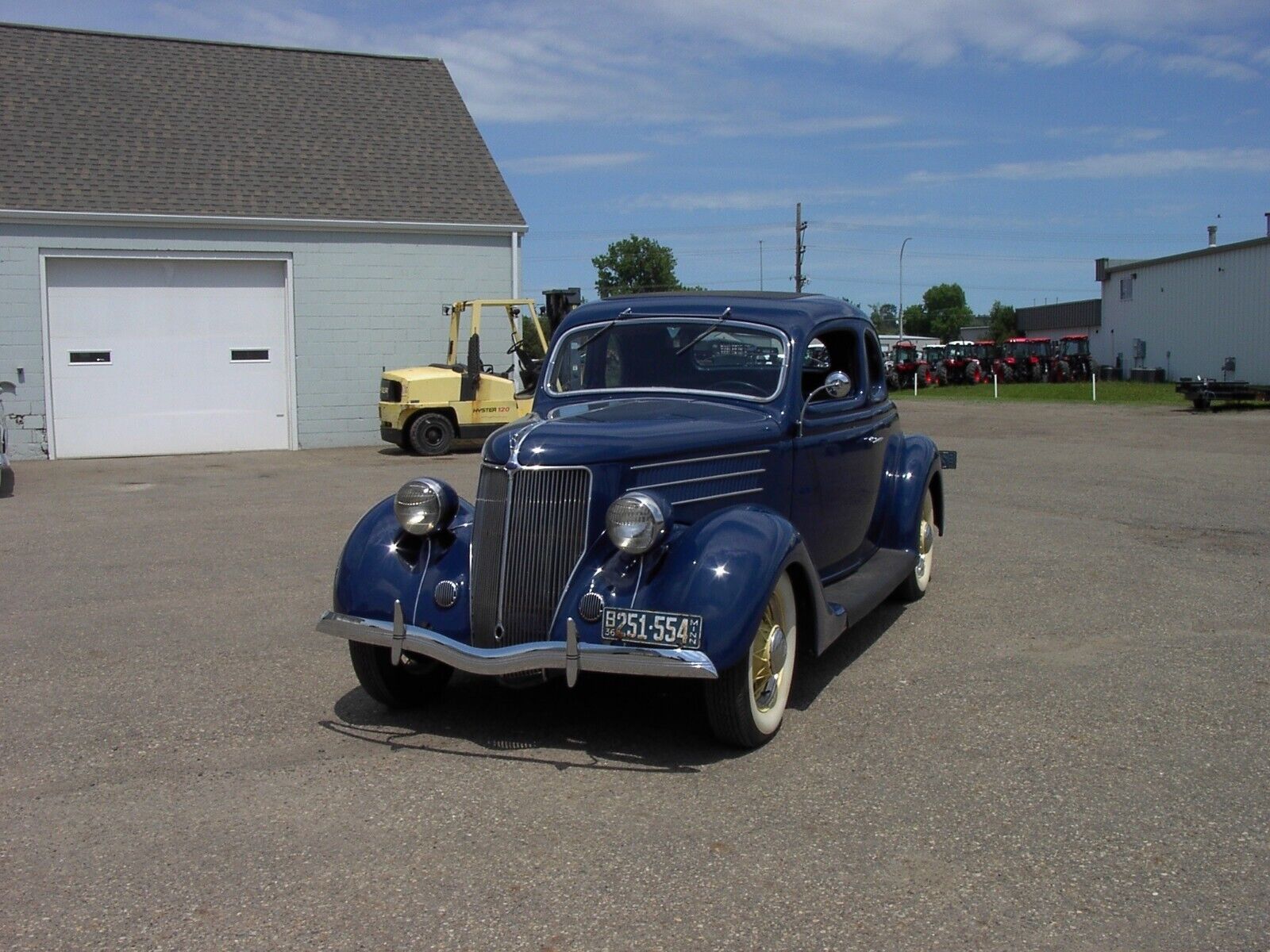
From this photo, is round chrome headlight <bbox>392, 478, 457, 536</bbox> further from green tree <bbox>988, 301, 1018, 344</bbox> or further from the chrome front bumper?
green tree <bbox>988, 301, 1018, 344</bbox>

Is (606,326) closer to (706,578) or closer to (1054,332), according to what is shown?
(706,578)

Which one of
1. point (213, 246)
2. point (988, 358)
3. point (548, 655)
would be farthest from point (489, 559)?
point (988, 358)

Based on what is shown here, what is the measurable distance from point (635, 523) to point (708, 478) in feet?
2.36

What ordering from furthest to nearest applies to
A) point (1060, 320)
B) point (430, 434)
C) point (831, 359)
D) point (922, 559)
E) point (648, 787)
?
point (1060, 320) → point (430, 434) → point (922, 559) → point (831, 359) → point (648, 787)

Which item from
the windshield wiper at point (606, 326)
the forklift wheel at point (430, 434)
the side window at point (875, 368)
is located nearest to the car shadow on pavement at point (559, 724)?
the windshield wiper at point (606, 326)

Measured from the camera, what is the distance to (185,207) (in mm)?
19266

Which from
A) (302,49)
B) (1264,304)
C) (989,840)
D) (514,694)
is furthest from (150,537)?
(1264,304)

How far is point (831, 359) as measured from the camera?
6.84m

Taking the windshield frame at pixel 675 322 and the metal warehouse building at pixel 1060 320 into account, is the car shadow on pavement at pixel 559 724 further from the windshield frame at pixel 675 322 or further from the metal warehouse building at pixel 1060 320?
the metal warehouse building at pixel 1060 320

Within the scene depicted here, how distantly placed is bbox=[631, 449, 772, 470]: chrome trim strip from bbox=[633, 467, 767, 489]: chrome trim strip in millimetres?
66

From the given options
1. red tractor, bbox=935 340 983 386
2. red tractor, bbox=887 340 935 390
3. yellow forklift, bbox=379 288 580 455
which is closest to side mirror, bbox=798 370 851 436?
yellow forklift, bbox=379 288 580 455

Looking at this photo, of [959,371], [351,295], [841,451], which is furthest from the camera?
[959,371]

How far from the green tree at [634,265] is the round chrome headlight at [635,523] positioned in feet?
154

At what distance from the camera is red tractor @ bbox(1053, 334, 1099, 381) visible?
45562 millimetres
